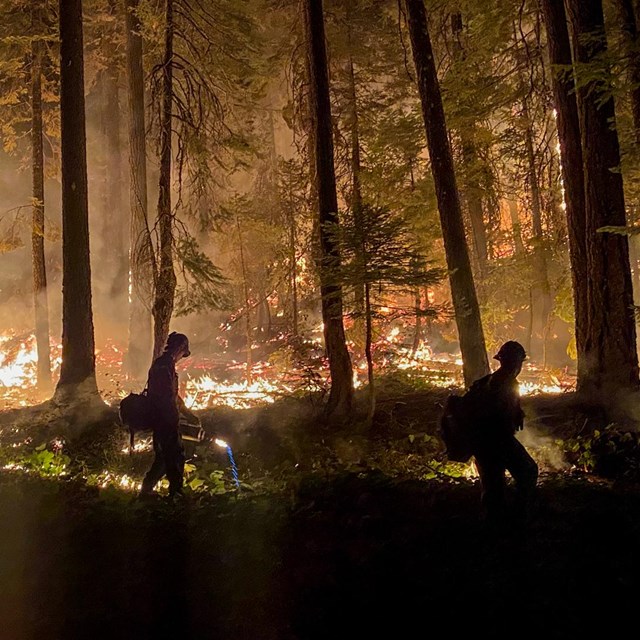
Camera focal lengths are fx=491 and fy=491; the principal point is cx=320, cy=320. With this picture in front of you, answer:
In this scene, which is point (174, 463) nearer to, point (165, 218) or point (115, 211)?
point (165, 218)

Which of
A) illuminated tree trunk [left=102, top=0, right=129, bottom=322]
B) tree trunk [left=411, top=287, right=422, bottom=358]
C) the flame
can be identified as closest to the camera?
tree trunk [left=411, top=287, right=422, bottom=358]

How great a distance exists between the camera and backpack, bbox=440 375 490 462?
462 cm

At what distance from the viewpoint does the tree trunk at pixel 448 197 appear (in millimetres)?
9477

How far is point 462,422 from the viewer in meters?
4.63

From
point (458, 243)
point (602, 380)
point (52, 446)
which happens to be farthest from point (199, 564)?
point (458, 243)

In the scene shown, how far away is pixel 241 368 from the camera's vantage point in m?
19.1

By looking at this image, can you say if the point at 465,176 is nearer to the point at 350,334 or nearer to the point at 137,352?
the point at 350,334

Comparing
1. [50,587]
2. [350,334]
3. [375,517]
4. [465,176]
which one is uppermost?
[465,176]

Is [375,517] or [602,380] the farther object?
[602,380]

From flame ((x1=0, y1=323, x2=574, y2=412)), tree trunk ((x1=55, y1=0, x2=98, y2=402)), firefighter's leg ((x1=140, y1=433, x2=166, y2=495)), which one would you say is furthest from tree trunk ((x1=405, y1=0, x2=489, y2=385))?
tree trunk ((x1=55, y1=0, x2=98, y2=402))

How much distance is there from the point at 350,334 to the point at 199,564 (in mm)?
7964

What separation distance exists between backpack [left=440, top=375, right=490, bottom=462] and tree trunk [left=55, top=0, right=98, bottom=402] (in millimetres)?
8450

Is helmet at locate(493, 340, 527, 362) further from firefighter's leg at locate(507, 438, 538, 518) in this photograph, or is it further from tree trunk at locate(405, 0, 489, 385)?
tree trunk at locate(405, 0, 489, 385)

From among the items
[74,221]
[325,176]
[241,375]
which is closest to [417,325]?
[241,375]
